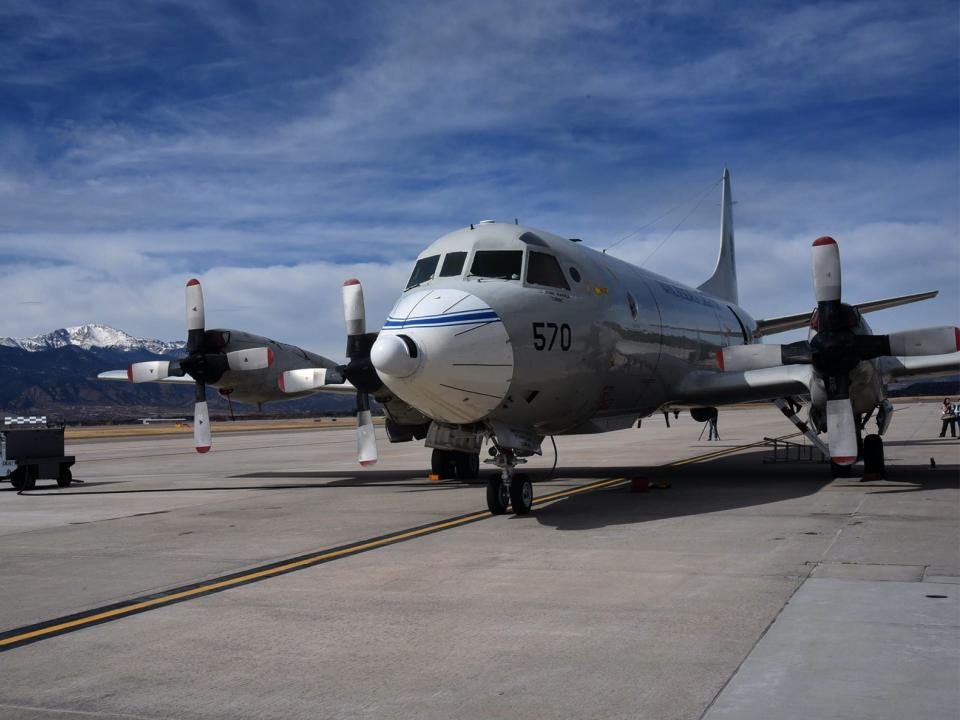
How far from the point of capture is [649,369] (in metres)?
17.2

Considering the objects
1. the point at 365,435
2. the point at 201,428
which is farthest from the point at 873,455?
the point at 201,428

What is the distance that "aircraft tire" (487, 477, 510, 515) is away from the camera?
44.5 ft

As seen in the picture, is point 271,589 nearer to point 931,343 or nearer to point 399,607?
point 399,607

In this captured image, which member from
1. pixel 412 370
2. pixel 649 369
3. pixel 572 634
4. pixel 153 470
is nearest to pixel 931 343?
pixel 649 369

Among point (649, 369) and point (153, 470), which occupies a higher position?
point (649, 369)

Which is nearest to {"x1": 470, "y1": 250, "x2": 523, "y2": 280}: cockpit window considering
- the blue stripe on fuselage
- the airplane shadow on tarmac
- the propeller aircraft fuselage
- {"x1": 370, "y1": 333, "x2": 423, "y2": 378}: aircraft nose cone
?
the propeller aircraft fuselage

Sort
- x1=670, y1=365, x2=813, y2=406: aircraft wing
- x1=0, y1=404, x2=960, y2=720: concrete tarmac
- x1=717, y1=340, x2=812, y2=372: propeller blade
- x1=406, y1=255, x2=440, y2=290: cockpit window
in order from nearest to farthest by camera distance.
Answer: x1=0, y1=404, x2=960, y2=720: concrete tarmac
x1=406, y1=255, x2=440, y2=290: cockpit window
x1=717, y1=340, x2=812, y2=372: propeller blade
x1=670, y1=365, x2=813, y2=406: aircraft wing

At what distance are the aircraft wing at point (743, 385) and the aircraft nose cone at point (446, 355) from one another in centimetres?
699

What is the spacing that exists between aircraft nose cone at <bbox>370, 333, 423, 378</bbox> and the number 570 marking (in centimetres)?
215

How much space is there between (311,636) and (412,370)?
5.28 m

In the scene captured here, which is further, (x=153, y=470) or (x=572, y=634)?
(x=153, y=470)

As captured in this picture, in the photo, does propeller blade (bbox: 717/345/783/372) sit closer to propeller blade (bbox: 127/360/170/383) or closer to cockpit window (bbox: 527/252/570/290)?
cockpit window (bbox: 527/252/570/290)

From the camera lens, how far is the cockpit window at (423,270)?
14.0m

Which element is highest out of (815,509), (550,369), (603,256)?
(603,256)
